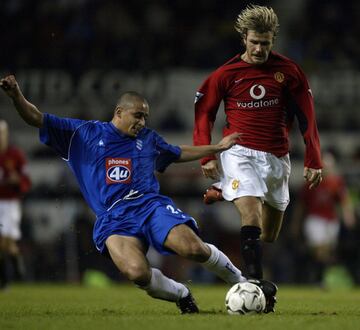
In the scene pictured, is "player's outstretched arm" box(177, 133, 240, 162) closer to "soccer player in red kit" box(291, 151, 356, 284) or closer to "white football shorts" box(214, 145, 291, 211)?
"white football shorts" box(214, 145, 291, 211)

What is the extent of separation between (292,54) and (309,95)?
437 inches

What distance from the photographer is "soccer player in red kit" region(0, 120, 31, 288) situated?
12539 millimetres

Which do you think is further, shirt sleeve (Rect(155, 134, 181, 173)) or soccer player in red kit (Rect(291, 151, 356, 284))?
soccer player in red kit (Rect(291, 151, 356, 284))

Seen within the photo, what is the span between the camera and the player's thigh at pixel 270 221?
8.65m

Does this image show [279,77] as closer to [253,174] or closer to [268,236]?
[253,174]

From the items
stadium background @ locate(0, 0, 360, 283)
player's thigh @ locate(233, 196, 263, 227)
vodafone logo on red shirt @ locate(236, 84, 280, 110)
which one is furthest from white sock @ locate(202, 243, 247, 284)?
stadium background @ locate(0, 0, 360, 283)

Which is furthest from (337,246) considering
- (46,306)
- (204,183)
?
(46,306)

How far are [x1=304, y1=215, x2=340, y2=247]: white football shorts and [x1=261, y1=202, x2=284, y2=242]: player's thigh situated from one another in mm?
6723

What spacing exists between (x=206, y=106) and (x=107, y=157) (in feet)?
3.56

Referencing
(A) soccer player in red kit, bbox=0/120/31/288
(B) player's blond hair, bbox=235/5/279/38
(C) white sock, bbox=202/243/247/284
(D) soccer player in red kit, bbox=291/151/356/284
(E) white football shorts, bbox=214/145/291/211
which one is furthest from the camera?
(D) soccer player in red kit, bbox=291/151/356/284

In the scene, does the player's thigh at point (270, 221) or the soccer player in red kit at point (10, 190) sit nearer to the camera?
the player's thigh at point (270, 221)

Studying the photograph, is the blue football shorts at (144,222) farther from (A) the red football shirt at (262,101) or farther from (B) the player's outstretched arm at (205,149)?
(A) the red football shirt at (262,101)

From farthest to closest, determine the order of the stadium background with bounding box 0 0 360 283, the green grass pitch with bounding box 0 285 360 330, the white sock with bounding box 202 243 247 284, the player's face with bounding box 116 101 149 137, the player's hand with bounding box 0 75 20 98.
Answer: the stadium background with bounding box 0 0 360 283, the player's face with bounding box 116 101 149 137, the white sock with bounding box 202 243 247 284, the player's hand with bounding box 0 75 20 98, the green grass pitch with bounding box 0 285 360 330

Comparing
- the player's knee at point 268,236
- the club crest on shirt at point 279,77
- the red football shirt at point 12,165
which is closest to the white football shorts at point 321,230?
the red football shirt at point 12,165
